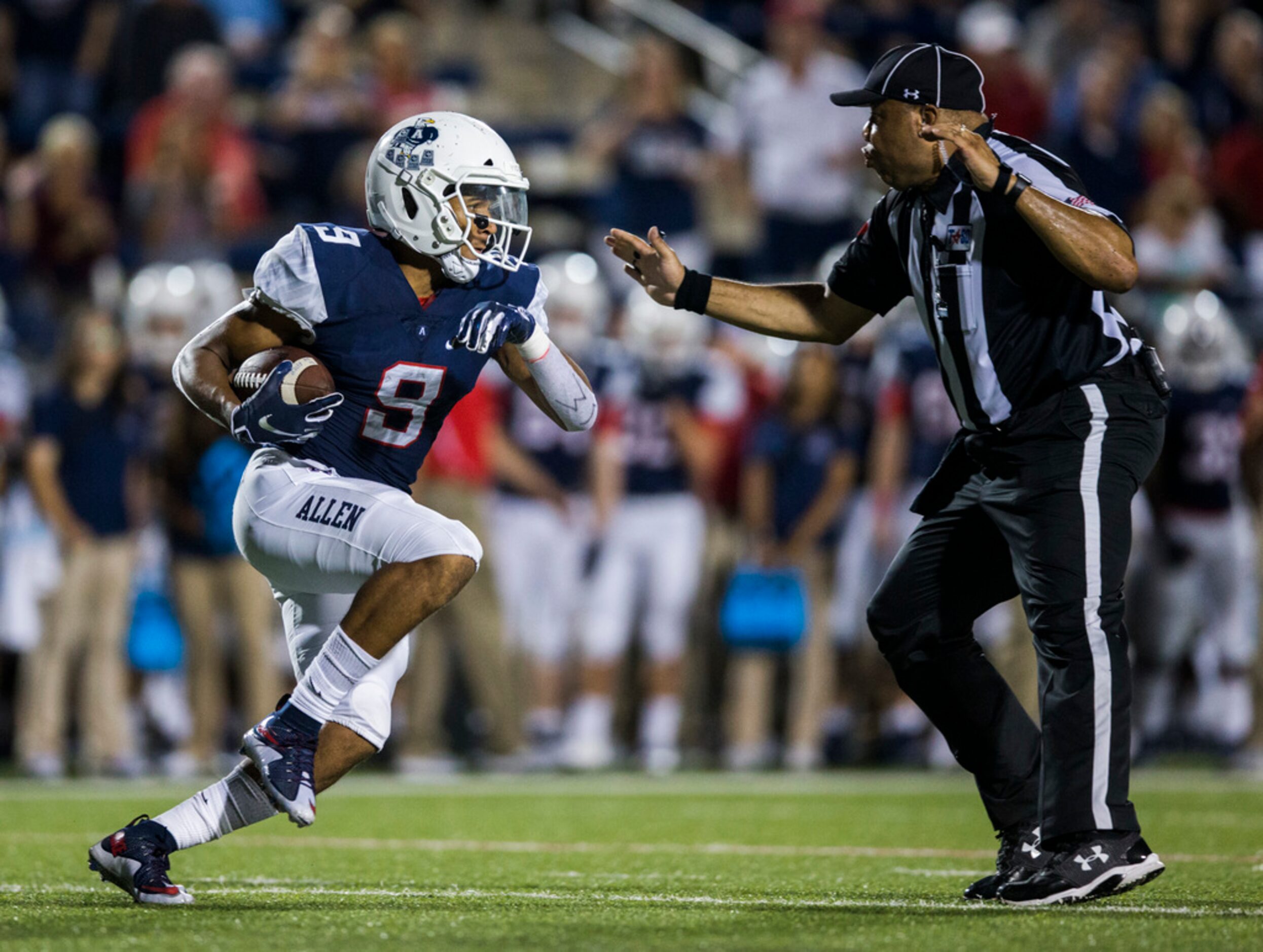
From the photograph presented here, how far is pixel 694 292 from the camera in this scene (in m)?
4.60

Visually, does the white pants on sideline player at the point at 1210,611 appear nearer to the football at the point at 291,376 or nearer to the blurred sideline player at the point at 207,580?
the blurred sideline player at the point at 207,580

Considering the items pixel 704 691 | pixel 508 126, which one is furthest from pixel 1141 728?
pixel 508 126

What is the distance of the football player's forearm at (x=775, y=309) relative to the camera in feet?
15.2

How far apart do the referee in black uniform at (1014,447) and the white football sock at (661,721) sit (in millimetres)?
4250

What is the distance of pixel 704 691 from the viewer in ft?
31.0

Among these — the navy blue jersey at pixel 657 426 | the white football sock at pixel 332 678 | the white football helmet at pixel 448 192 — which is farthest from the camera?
the navy blue jersey at pixel 657 426

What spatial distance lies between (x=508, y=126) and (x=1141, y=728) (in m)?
5.78

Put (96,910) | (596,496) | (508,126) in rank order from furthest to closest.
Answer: (508,126) → (596,496) → (96,910)

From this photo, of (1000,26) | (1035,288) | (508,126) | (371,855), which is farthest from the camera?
(508,126)

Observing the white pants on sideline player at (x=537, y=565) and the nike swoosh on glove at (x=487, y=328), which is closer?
the nike swoosh on glove at (x=487, y=328)

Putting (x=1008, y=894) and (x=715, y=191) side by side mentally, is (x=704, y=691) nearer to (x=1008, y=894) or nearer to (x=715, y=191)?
(x=715, y=191)

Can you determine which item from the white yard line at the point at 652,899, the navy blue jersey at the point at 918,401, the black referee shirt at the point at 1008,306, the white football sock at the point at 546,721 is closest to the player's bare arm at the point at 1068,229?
the black referee shirt at the point at 1008,306

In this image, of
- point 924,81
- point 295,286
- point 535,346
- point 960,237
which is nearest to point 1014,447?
point 960,237

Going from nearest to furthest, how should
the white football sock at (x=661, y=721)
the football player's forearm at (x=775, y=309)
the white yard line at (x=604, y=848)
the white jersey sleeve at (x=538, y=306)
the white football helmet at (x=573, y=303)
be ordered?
1. the white jersey sleeve at (x=538, y=306)
2. the football player's forearm at (x=775, y=309)
3. the white yard line at (x=604, y=848)
4. the white football sock at (x=661, y=721)
5. the white football helmet at (x=573, y=303)
